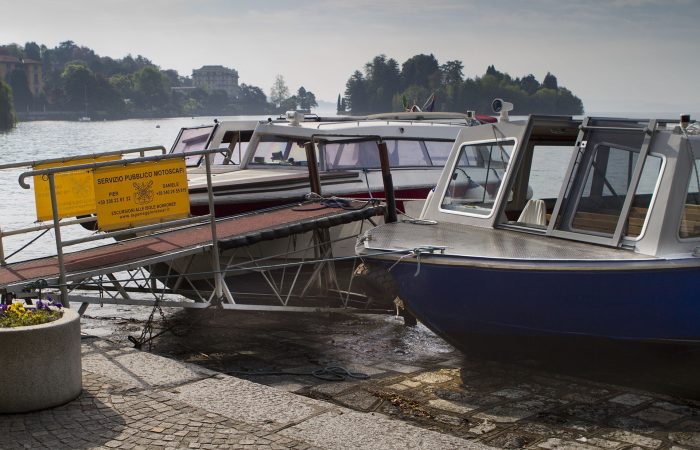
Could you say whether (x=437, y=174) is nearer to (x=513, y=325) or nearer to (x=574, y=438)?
(x=513, y=325)

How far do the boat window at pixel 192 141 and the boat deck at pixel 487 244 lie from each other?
282 inches

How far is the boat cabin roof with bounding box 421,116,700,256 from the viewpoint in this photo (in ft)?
27.6

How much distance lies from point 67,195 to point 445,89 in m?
118

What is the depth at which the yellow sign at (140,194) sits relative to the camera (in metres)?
9.35

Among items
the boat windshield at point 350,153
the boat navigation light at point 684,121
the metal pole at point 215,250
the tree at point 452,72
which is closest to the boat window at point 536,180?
the boat navigation light at point 684,121

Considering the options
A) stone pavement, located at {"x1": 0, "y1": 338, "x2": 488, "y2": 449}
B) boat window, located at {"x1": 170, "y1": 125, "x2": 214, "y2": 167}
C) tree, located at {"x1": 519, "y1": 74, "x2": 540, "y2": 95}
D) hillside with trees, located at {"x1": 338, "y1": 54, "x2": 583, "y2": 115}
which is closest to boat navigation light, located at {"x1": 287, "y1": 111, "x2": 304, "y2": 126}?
boat window, located at {"x1": 170, "y1": 125, "x2": 214, "y2": 167}

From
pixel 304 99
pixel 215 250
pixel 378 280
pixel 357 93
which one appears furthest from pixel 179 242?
pixel 304 99

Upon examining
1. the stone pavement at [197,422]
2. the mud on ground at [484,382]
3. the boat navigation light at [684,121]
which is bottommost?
the mud on ground at [484,382]

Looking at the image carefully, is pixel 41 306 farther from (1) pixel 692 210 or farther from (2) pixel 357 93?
(2) pixel 357 93

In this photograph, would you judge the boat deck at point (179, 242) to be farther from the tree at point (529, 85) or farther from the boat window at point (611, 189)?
the tree at point (529, 85)

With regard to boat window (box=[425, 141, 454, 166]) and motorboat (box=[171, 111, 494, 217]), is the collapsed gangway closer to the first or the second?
motorboat (box=[171, 111, 494, 217])

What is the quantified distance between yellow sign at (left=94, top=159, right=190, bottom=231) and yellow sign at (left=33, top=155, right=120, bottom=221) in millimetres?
1287

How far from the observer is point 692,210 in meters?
8.46

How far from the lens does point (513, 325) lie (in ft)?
28.3
